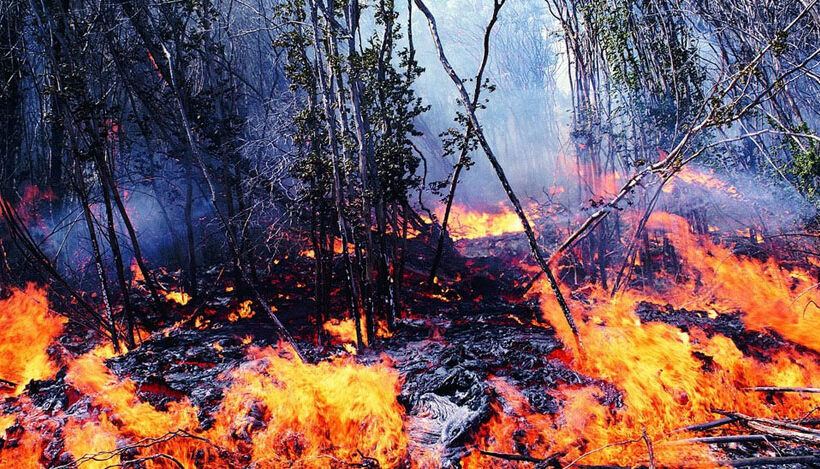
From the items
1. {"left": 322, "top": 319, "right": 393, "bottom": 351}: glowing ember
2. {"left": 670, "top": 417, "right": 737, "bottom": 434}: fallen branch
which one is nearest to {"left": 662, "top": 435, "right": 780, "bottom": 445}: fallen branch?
{"left": 670, "top": 417, "right": 737, "bottom": 434}: fallen branch

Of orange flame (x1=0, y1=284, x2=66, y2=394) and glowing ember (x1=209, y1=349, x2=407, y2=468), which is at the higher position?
orange flame (x1=0, y1=284, x2=66, y2=394)

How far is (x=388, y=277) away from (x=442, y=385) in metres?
2.51

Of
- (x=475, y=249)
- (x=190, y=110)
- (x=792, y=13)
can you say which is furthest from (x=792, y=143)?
(x=190, y=110)

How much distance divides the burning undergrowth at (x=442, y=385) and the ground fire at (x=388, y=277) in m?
0.04

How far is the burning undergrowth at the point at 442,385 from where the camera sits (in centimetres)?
439

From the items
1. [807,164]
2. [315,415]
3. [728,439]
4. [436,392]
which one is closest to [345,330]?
[315,415]

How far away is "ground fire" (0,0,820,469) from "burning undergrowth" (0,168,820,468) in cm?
4

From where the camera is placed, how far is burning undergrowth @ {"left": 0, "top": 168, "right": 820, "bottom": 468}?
4.39 metres

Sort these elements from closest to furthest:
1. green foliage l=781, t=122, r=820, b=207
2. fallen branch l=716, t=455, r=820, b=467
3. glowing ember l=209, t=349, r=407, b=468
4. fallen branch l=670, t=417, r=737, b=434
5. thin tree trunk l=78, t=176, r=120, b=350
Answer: fallen branch l=716, t=455, r=820, b=467, fallen branch l=670, t=417, r=737, b=434, glowing ember l=209, t=349, r=407, b=468, thin tree trunk l=78, t=176, r=120, b=350, green foliage l=781, t=122, r=820, b=207

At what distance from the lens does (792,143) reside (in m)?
7.85

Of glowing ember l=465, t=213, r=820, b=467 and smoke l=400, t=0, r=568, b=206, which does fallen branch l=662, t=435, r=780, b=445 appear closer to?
glowing ember l=465, t=213, r=820, b=467

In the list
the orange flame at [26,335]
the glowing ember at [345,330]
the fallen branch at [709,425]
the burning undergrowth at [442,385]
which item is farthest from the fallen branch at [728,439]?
the orange flame at [26,335]

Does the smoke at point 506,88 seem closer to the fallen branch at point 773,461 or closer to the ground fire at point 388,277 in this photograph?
the ground fire at point 388,277

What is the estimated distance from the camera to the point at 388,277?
731 centimetres
